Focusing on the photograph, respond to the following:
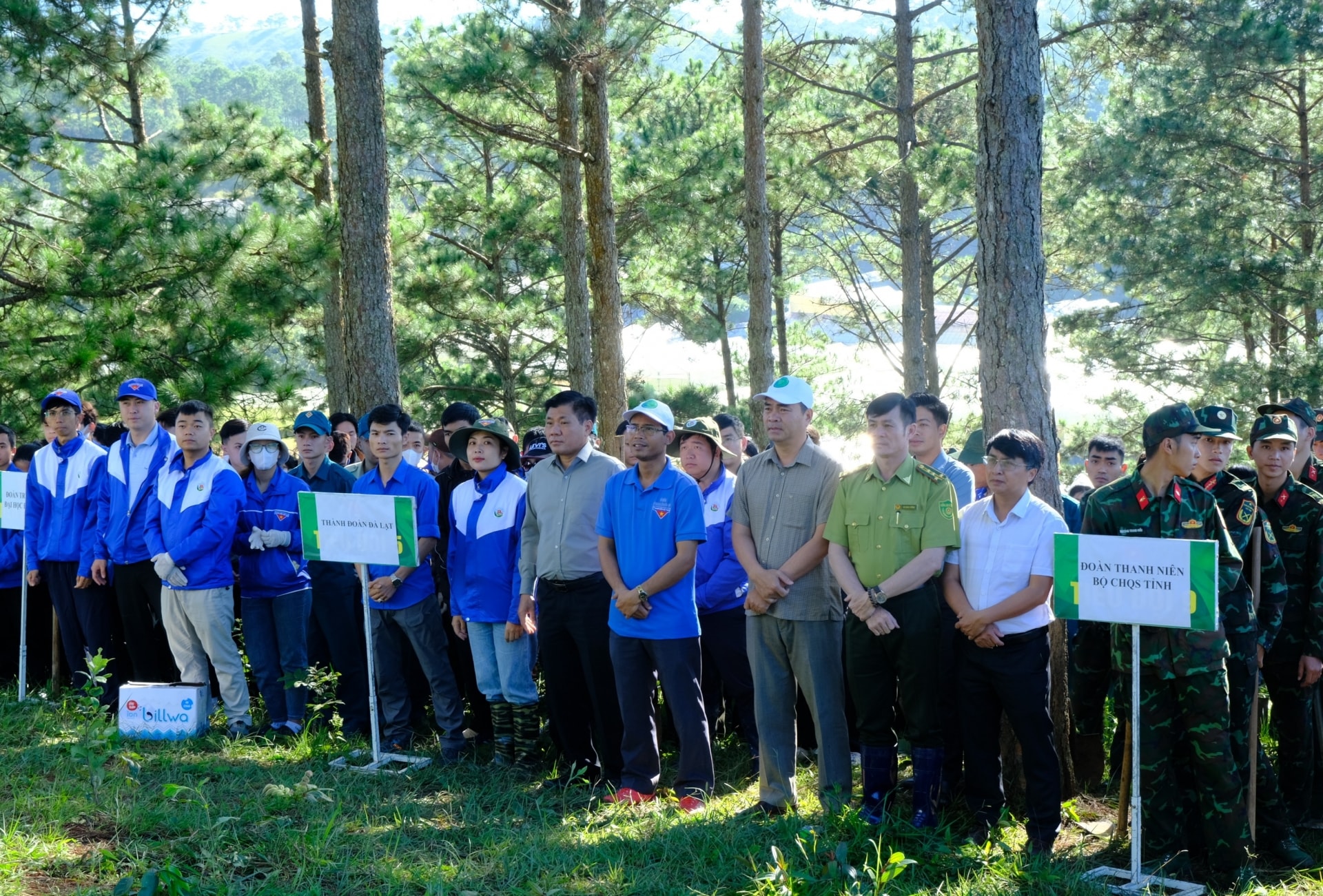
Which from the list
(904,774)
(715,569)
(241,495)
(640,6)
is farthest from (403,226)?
(904,774)

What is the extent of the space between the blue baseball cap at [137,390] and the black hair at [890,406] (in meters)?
4.68

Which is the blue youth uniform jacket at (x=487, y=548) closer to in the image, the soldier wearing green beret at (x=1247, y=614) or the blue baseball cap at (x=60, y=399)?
the blue baseball cap at (x=60, y=399)

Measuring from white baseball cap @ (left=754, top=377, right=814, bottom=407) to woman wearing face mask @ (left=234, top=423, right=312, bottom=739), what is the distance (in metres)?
3.21

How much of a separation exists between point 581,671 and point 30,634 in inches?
188

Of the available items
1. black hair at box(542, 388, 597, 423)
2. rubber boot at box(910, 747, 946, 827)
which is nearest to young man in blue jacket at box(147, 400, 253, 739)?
black hair at box(542, 388, 597, 423)

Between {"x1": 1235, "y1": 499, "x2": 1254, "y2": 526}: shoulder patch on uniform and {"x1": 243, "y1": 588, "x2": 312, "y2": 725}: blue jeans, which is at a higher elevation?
{"x1": 1235, "y1": 499, "x2": 1254, "y2": 526}: shoulder patch on uniform

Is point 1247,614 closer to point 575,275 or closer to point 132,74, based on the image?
point 575,275

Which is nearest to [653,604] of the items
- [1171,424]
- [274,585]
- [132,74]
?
[1171,424]

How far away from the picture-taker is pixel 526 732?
6.31 meters

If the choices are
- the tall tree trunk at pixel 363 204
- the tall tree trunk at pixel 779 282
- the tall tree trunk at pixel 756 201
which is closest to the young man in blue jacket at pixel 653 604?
the tall tree trunk at pixel 363 204

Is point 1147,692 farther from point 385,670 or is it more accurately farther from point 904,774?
point 385,670

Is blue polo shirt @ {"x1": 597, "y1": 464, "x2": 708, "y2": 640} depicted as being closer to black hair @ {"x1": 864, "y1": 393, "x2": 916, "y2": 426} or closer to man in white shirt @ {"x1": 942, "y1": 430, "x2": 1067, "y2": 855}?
black hair @ {"x1": 864, "y1": 393, "x2": 916, "y2": 426}

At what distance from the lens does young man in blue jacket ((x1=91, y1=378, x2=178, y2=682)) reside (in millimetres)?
7301

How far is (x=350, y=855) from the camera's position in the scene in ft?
16.0
